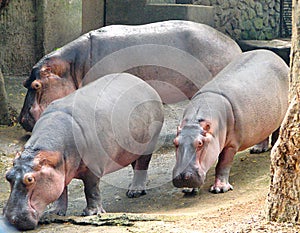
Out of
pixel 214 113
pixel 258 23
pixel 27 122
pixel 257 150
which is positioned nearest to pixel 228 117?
pixel 214 113

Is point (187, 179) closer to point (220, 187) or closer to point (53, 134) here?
point (220, 187)

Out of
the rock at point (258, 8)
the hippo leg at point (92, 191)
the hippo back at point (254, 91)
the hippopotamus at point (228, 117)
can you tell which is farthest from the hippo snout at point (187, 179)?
the rock at point (258, 8)

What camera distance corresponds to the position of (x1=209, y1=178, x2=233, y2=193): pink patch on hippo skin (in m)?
5.67

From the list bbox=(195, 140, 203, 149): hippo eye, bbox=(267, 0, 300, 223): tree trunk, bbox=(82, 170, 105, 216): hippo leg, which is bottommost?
bbox=(82, 170, 105, 216): hippo leg

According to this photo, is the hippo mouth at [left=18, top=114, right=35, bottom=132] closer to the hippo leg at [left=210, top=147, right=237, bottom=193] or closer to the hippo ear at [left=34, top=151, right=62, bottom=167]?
the hippo leg at [left=210, top=147, right=237, bottom=193]

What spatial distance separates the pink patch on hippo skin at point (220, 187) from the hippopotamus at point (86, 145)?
72 centimetres

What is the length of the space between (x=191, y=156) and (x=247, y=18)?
24.8 feet

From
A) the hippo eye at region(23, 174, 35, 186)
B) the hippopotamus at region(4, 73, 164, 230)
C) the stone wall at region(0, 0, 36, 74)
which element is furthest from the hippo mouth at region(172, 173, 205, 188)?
the stone wall at region(0, 0, 36, 74)

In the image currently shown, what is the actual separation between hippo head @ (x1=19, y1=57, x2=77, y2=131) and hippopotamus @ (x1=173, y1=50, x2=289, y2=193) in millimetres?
1790

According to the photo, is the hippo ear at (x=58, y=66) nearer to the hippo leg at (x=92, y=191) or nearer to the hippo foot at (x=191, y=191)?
the hippo foot at (x=191, y=191)

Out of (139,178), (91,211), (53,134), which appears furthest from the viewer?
(139,178)

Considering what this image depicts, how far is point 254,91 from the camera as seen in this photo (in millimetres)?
6109

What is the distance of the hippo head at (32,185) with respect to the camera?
4.44m

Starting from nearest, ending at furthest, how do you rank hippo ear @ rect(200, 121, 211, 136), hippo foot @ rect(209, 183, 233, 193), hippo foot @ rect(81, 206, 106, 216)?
hippo foot @ rect(81, 206, 106, 216)
hippo ear @ rect(200, 121, 211, 136)
hippo foot @ rect(209, 183, 233, 193)
